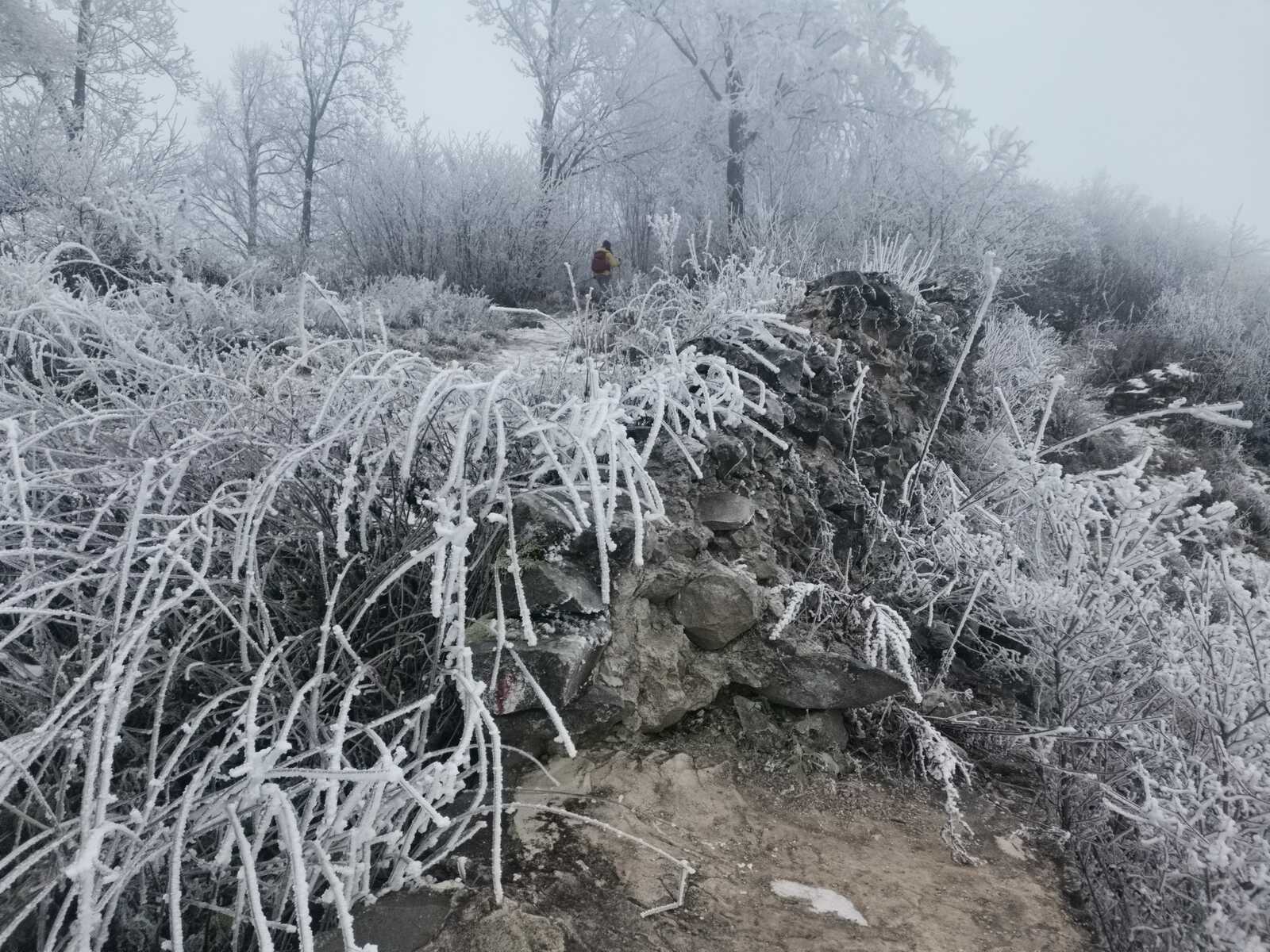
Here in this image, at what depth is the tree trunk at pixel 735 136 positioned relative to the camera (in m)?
10.7

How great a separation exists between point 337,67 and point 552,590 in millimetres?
14700

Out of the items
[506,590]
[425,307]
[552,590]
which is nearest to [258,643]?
[506,590]

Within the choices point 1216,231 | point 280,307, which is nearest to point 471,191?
point 280,307

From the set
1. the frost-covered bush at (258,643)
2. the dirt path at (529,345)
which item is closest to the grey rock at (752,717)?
the frost-covered bush at (258,643)

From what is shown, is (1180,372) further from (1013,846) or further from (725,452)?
(1013,846)

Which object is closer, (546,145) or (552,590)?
(552,590)

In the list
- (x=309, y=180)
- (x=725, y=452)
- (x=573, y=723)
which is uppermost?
(x=309, y=180)

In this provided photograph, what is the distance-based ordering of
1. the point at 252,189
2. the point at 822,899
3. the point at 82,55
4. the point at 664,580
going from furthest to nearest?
the point at 252,189 → the point at 82,55 → the point at 664,580 → the point at 822,899

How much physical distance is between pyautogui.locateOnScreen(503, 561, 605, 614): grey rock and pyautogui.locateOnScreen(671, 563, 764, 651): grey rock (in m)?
0.30

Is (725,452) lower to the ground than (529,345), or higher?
lower

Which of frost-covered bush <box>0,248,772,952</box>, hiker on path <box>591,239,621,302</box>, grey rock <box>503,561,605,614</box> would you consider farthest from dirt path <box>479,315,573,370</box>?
grey rock <box>503,561,605,614</box>

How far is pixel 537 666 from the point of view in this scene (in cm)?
158

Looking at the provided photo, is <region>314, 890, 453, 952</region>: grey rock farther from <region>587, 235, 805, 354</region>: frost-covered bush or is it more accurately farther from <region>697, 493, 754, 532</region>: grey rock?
<region>587, 235, 805, 354</region>: frost-covered bush

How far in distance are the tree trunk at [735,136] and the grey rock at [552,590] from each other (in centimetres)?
971
